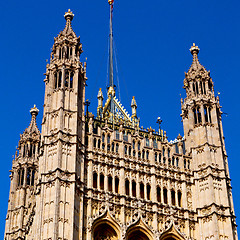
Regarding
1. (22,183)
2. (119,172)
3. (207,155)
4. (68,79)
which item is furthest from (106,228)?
(22,183)

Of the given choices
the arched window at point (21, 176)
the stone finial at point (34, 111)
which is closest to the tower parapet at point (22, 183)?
the arched window at point (21, 176)

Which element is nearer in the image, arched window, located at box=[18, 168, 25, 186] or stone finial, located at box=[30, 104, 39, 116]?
arched window, located at box=[18, 168, 25, 186]

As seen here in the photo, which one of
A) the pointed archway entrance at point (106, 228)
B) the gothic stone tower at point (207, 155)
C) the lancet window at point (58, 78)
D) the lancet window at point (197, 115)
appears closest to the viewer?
the pointed archway entrance at point (106, 228)

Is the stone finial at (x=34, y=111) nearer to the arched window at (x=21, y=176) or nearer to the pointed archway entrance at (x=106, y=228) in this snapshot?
the arched window at (x=21, y=176)

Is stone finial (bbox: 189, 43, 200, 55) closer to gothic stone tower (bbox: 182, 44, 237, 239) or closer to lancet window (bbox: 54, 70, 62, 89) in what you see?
gothic stone tower (bbox: 182, 44, 237, 239)

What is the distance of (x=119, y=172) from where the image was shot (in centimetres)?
4772

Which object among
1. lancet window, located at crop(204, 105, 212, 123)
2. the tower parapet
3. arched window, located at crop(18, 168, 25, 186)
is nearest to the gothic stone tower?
lancet window, located at crop(204, 105, 212, 123)

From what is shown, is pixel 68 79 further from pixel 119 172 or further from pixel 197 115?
pixel 197 115

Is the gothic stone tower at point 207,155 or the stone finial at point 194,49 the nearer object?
the gothic stone tower at point 207,155

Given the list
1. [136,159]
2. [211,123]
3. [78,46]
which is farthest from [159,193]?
[78,46]

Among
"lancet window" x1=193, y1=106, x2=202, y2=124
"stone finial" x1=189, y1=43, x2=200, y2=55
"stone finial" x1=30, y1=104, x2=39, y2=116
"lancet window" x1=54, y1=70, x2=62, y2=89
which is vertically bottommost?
"lancet window" x1=193, y1=106, x2=202, y2=124

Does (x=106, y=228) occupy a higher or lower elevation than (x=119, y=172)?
lower

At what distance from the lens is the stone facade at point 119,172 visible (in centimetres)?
4469

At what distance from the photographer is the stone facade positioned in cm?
4469
